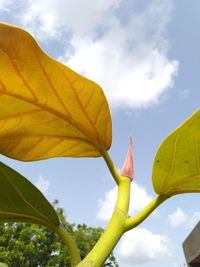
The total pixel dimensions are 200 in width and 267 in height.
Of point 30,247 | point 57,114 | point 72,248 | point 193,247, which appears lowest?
point 72,248

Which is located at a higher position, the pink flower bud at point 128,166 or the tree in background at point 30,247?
the tree in background at point 30,247

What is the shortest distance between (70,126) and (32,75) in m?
0.13

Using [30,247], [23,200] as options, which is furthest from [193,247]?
[30,247]

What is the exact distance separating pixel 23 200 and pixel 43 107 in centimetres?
19

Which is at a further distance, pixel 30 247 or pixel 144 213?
pixel 30 247

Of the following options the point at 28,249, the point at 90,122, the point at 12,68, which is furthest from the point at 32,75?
the point at 28,249

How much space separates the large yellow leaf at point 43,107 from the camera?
605mm

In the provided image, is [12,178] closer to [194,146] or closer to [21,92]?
[21,92]

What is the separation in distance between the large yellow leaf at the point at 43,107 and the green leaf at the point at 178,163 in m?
0.11

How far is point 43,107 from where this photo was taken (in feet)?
2.23

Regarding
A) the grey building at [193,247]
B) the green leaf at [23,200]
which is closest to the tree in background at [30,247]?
the grey building at [193,247]

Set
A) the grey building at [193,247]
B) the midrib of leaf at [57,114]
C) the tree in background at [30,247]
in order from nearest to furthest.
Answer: the midrib of leaf at [57,114], the grey building at [193,247], the tree in background at [30,247]

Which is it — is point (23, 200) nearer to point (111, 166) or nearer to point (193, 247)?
point (111, 166)

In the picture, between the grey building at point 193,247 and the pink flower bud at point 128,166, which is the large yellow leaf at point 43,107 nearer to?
the pink flower bud at point 128,166
